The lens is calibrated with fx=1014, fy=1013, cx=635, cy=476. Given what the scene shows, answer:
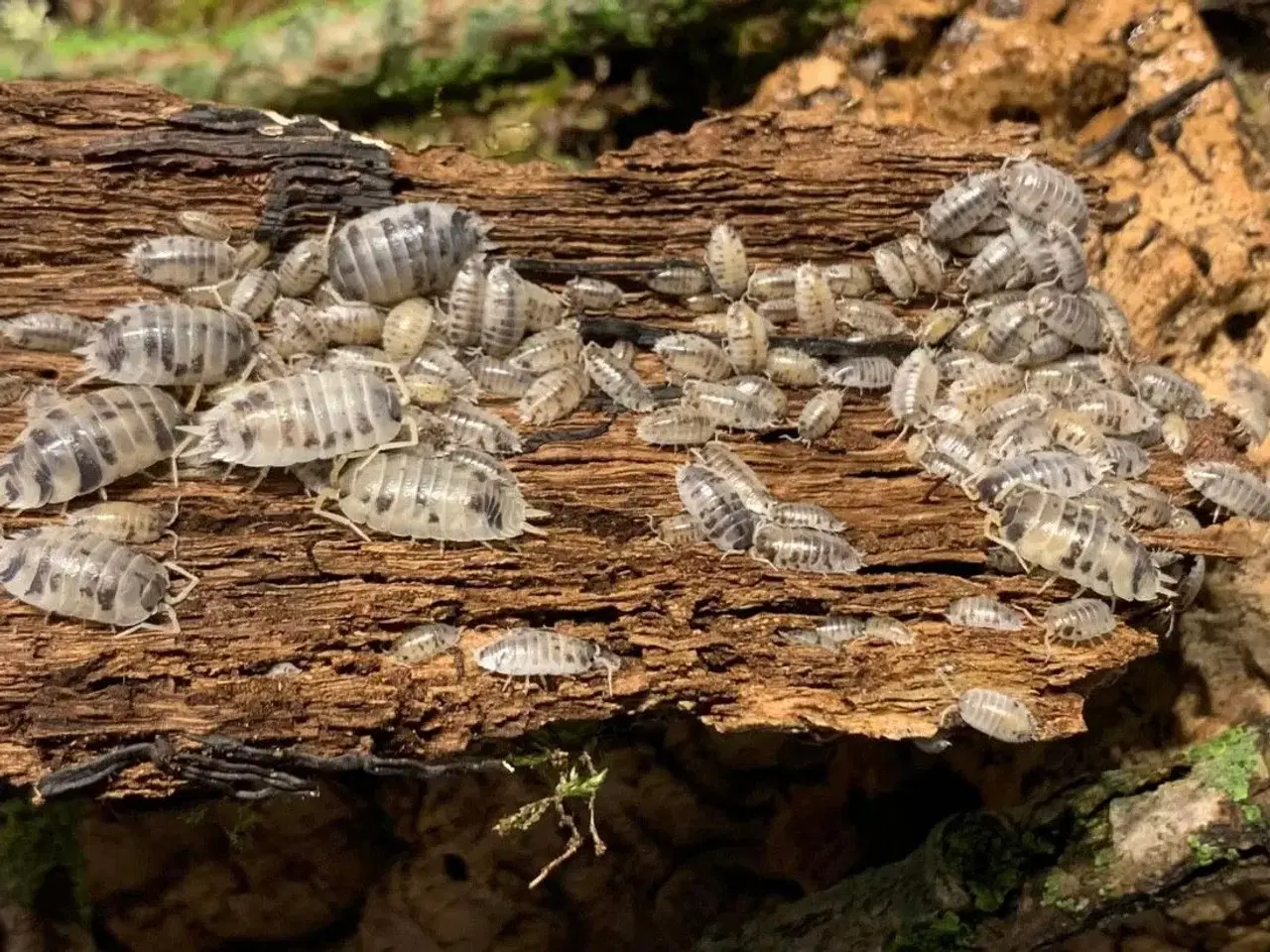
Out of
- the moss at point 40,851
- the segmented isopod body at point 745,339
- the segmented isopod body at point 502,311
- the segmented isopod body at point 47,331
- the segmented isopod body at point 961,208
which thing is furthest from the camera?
the moss at point 40,851

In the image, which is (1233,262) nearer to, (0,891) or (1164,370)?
(1164,370)

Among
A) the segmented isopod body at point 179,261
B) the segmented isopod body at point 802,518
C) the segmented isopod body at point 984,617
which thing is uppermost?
the segmented isopod body at point 179,261

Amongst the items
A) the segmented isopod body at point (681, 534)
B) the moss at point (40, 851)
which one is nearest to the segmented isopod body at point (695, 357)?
the segmented isopod body at point (681, 534)

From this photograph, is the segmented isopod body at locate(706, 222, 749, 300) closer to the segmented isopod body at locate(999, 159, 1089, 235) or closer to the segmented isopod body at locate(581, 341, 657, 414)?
the segmented isopod body at locate(581, 341, 657, 414)

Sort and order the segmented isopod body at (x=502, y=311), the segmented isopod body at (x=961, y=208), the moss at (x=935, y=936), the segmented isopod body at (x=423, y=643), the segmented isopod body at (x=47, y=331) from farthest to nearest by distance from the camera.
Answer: the moss at (x=935, y=936), the segmented isopod body at (x=961, y=208), the segmented isopod body at (x=502, y=311), the segmented isopod body at (x=47, y=331), the segmented isopod body at (x=423, y=643)

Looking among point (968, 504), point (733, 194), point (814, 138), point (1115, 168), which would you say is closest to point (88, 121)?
point (733, 194)

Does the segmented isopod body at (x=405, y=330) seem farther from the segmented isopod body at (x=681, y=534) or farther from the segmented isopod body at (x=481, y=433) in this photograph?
the segmented isopod body at (x=681, y=534)

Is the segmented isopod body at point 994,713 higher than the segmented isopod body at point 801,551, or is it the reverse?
the segmented isopod body at point 801,551
